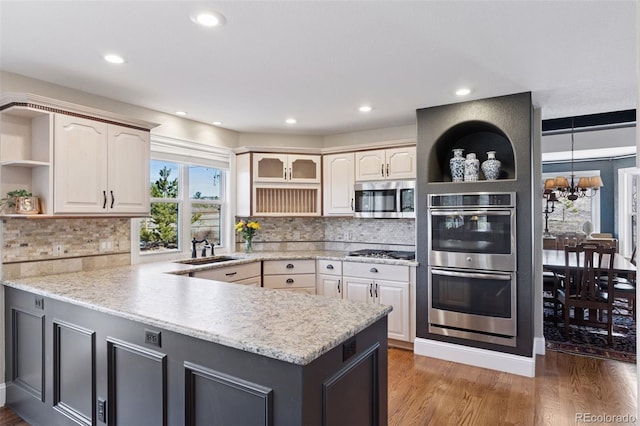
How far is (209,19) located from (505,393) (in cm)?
342

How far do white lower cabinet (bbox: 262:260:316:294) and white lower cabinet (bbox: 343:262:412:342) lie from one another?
0.48 metres

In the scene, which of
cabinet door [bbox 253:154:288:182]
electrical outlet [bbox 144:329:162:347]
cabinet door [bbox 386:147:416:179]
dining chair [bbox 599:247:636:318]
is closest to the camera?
electrical outlet [bbox 144:329:162:347]

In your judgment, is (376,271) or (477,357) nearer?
(477,357)

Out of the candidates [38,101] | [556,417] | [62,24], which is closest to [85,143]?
[38,101]

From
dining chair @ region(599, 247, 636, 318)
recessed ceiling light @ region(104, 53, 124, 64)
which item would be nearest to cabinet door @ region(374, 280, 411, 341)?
dining chair @ region(599, 247, 636, 318)

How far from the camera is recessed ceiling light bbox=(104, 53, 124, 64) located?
251cm

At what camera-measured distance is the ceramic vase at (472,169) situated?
11.7 feet

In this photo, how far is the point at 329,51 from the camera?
2461 mm

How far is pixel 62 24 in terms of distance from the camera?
2104mm

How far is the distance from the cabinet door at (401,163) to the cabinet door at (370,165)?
0.25 feet

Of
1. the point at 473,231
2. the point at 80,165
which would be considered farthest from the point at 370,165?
the point at 80,165

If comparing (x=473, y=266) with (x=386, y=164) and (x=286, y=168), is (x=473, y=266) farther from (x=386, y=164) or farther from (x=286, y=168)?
(x=286, y=168)

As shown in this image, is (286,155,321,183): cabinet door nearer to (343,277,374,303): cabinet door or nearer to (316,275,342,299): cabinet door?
(316,275,342,299): cabinet door

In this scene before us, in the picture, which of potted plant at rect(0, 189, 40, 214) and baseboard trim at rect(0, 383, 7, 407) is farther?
baseboard trim at rect(0, 383, 7, 407)
